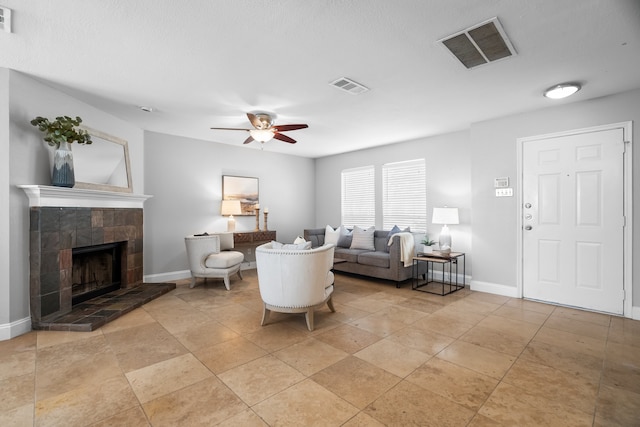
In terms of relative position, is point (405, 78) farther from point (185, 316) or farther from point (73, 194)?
point (73, 194)

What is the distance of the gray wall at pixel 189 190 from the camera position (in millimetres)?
5160

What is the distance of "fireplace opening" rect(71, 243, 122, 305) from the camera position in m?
3.84

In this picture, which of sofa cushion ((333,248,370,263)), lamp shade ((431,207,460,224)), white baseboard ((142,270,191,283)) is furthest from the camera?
sofa cushion ((333,248,370,263))

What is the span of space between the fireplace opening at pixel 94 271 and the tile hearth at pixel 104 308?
0.11 m

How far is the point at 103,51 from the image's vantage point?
254 cm

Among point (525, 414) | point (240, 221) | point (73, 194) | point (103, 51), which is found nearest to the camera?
point (525, 414)

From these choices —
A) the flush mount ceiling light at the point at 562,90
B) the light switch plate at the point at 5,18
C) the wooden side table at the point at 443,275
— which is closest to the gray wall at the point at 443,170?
the wooden side table at the point at 443,275

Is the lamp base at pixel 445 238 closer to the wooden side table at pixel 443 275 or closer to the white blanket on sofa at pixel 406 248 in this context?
the wooden side table at pixel 443 275

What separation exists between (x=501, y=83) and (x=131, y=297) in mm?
5314

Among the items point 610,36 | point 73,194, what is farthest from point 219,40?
point 610,36

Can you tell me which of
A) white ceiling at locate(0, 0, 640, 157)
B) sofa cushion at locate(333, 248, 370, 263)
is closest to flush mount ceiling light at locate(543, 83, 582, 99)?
Answer: white ceiling at locate(0, 0, 640, 157)

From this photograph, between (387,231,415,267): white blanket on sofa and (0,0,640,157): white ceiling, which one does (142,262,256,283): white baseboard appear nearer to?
(0,0,640,157): white ceiling

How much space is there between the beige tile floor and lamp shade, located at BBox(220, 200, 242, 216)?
241 cm

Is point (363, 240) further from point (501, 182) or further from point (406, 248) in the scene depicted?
point (501, 182)
